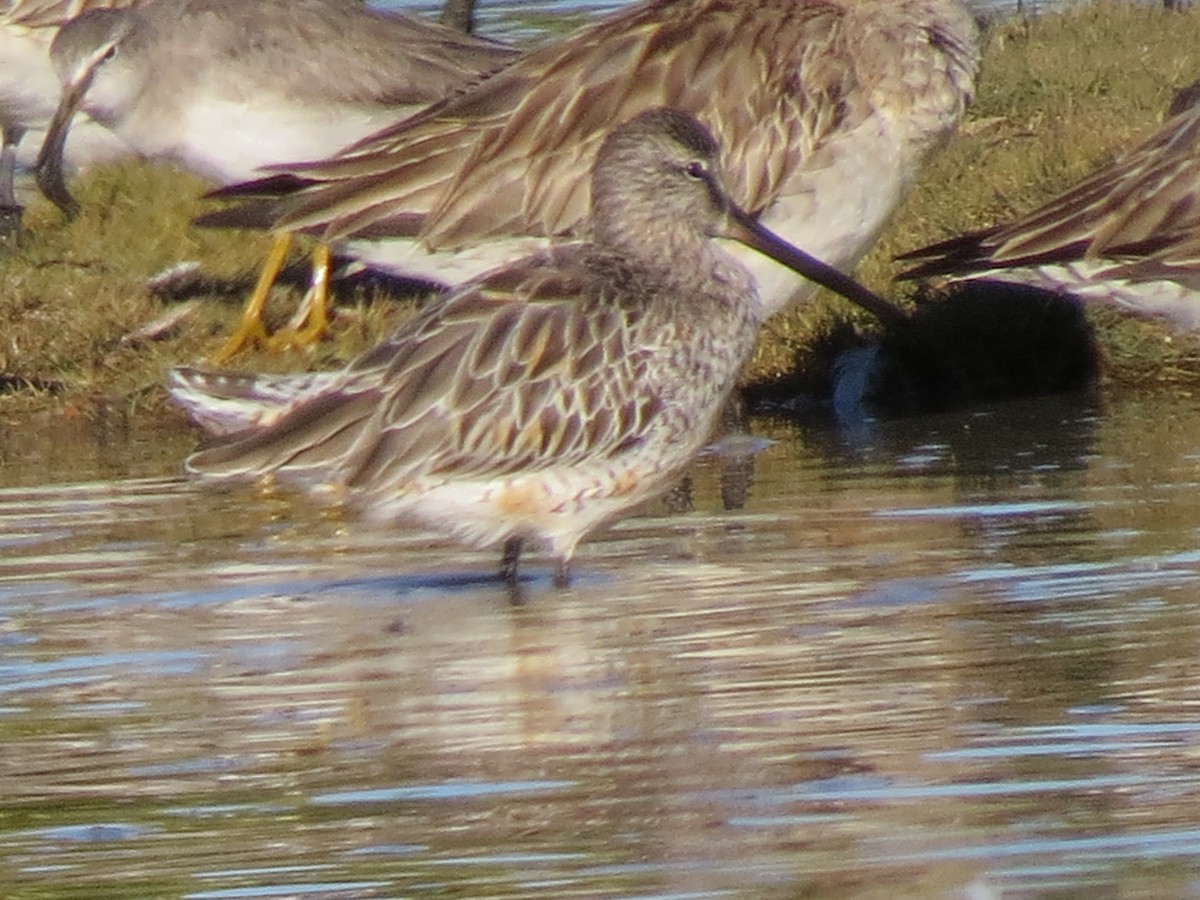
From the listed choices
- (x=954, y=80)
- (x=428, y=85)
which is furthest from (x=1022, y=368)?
(x=428, y=85)

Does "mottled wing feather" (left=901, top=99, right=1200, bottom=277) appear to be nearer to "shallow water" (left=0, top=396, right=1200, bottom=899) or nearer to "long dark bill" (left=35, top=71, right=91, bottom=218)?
"shallow water" (left=0, top=396, right=1200, bottom=899)

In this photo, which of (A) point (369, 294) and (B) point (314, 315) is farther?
(A) point (369, 294)

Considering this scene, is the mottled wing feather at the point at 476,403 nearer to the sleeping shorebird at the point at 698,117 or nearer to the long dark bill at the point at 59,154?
the sleeping shorebird at the point at 698,117

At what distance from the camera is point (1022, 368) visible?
988 cm

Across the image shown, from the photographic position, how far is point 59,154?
12289 millimetres

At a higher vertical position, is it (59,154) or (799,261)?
(59,154)

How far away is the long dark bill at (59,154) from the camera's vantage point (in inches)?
476

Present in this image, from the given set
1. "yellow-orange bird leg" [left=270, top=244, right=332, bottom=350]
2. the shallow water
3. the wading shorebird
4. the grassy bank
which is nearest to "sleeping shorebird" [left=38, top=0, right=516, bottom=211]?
the grassy bank

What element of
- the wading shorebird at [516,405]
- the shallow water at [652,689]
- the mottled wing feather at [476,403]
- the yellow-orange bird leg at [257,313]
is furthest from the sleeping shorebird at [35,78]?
the mottled wing feather at [476,403]

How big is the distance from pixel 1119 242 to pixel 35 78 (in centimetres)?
668

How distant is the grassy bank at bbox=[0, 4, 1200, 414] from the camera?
10.2 m

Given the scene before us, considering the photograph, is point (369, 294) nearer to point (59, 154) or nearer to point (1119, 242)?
point (59, 154)

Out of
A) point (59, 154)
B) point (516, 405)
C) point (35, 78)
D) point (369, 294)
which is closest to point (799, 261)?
point (516, 405)

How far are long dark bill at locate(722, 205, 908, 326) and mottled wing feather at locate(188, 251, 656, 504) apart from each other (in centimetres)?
70
